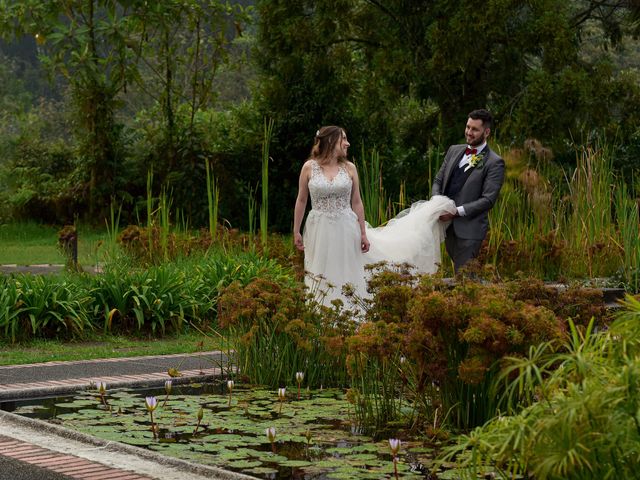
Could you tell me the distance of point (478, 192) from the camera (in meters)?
10.4

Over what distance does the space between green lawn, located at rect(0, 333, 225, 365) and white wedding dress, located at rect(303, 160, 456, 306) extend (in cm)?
126

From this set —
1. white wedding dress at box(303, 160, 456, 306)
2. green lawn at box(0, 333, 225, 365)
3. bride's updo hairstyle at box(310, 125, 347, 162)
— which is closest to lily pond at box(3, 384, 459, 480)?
green lawn at box(0, 333, 225, 365)

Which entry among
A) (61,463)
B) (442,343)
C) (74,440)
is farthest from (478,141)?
(61,463)

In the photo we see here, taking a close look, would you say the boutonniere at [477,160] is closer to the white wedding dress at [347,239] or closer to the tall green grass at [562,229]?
the white wedding dress at [347,239]

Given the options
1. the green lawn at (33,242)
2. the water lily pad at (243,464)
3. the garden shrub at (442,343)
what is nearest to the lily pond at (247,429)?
the water lily pad at (243,464)

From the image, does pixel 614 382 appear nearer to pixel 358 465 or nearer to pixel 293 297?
pixel 358 465

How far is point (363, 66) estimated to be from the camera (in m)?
29.0

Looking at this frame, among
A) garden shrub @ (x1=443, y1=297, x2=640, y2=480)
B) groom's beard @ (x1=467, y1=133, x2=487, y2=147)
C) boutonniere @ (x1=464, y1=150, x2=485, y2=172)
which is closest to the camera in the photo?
garden shrub @ (x1=443, y1=297, x2=640, y2=480)

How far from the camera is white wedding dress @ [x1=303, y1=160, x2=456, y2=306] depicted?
10.7 metres

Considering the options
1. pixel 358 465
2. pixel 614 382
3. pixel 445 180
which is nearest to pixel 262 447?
pixel 358 465

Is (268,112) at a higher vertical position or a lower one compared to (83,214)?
higher

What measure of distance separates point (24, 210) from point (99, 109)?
3069 millimetres

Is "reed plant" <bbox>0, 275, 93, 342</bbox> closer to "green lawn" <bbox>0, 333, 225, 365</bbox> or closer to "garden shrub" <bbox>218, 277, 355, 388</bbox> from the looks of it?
"green lawn" <bbox>0, 333, 225, 365</bbox>

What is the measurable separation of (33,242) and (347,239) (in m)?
14.0
